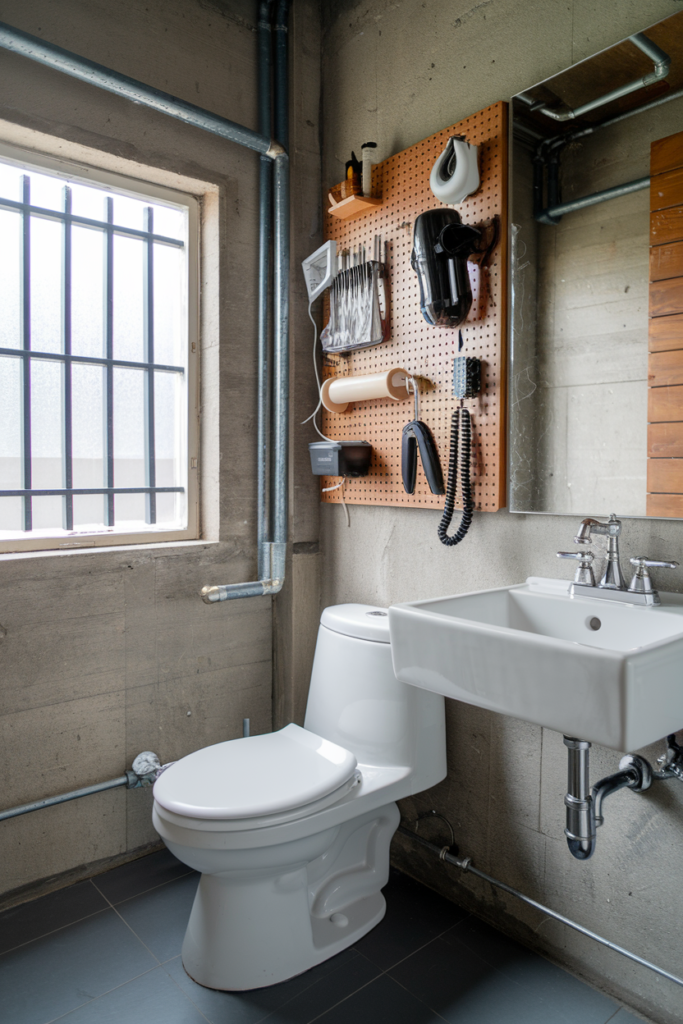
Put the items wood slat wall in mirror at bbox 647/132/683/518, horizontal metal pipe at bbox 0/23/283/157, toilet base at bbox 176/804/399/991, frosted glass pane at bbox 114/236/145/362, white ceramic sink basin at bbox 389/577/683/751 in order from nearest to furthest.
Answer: white ceramic sink basin at bbox 389/577/683/751, wood slat wall in mirror at bbox 647/132/683/518, toilet base at bbox 176/804/399/991, horizontal metal pipe at bbox 0/23/283/157, frosted glass pane at bbox 114/236/145/362

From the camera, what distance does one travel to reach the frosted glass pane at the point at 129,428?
2.04 metres

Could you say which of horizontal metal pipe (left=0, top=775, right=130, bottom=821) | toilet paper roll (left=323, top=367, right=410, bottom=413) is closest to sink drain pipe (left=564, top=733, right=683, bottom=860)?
toilet paper roll (left=323, top=367, right=410, bottom=413)

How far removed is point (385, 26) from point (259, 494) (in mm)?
1490

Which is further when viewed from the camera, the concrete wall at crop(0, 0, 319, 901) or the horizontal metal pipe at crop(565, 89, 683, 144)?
the concrete wall at crop(0, 0, 319, 901)

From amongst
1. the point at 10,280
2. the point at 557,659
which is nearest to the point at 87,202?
the point at 10,280

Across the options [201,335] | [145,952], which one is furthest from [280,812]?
[201,335]

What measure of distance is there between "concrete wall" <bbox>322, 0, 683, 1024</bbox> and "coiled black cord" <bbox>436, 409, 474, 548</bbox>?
8 centimetres

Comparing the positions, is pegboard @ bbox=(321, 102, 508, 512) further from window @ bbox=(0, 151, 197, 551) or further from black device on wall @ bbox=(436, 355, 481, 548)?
window @ bbox=(0, 151, 197, 551)

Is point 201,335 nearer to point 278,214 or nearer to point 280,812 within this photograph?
point 278,214

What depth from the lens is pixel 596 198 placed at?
4.83 ft

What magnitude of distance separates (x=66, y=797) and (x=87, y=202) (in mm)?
1735

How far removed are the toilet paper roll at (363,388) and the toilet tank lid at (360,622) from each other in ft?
2.03

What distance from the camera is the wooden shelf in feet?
6.43

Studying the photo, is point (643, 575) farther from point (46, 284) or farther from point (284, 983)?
point (46, 284)
